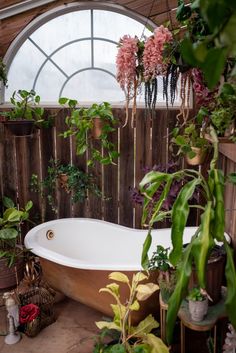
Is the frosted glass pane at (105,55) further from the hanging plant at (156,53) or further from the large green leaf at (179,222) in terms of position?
the large green leaf at (179,222)

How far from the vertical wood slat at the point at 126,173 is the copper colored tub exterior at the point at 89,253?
0.25m

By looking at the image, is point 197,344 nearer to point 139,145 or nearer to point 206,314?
point 206,314

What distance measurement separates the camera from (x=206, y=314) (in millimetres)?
1644

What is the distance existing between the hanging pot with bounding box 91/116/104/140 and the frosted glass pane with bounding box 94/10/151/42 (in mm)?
846

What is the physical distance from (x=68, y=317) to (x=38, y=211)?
3.28 feet

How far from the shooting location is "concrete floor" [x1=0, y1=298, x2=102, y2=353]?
2.20m

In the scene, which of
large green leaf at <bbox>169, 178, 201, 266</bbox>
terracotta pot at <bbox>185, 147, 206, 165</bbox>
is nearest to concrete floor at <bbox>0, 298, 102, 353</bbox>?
terracotta pot at <bbox>185, 147, 206, 165</bbox>

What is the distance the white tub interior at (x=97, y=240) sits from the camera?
8.80 feet

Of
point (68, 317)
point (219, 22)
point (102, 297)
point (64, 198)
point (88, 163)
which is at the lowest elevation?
point (68, 317)

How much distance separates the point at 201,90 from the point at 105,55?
1.41 meters

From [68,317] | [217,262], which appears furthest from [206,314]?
[68,317]

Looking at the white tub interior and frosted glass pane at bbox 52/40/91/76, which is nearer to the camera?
the white tub interior

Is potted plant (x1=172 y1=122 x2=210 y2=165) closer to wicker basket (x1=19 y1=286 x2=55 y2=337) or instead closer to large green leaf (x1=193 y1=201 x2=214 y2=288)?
large green leaf (x1=193 y1=201 x2=214 y2=288)

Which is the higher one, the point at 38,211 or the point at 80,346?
the point at 38,211
